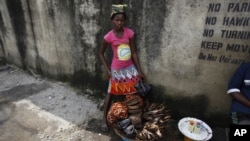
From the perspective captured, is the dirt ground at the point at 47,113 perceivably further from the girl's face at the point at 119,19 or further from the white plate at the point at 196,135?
the girl's face at the point at 119,19

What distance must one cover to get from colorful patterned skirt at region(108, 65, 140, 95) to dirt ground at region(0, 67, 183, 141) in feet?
2.27

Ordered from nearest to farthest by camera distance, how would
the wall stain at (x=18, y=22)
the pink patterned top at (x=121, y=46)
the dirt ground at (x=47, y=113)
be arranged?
the pink patterned top at (x=121, y=46), the dirt ground at (x=47, y=113), the wall stain at (x=18, y=22)

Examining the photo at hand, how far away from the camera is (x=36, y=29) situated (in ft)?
15.3

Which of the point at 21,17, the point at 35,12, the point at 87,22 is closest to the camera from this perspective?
the point at 87,22

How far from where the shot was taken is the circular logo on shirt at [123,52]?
326cm

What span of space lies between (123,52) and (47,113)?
1.75 m

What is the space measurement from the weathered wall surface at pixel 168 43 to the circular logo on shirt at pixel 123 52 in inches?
8.8

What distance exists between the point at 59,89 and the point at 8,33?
198cm

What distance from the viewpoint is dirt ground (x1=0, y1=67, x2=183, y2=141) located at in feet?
11.0

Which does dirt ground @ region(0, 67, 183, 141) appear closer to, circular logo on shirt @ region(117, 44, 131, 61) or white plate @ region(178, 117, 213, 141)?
white plate @ region(178, 117, 213, 141)

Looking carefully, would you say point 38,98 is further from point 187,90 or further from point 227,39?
point 227,39

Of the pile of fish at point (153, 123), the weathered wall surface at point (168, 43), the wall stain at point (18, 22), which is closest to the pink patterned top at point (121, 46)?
the weathered wall surface at point (168, 43)

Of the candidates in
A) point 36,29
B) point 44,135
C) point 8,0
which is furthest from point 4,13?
point 44,135

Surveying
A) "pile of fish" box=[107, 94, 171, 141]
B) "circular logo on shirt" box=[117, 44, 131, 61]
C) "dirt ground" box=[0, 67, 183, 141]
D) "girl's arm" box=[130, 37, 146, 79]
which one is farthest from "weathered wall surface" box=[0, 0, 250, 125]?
"pile of fish" box=[107, 94, 171, 141]
